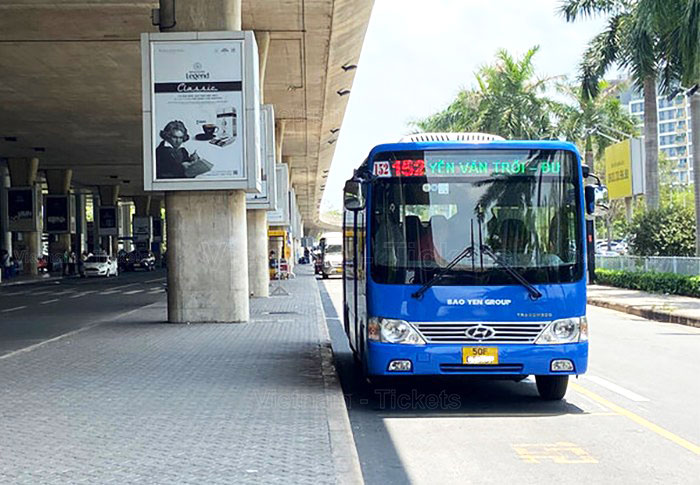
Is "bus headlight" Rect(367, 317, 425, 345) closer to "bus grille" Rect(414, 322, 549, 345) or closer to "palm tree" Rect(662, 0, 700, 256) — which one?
"bus grille" Rect(414, 322, 549, 345)

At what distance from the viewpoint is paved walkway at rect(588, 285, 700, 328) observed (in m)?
23.5

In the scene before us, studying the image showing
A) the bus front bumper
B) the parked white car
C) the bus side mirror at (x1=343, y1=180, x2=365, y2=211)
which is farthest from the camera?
the parked white car

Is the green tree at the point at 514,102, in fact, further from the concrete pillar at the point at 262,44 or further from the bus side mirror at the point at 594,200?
the bus side mirror at the point at 594,200

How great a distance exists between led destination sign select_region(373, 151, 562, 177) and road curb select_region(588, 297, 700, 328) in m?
12.4

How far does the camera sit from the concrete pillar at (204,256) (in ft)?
68.3

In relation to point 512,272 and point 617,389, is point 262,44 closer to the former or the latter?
point 617,389

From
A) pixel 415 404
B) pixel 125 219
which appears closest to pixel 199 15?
pixel 415 404

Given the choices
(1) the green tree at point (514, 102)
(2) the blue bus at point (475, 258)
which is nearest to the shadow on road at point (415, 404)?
(2) the blue bus at point (475, 258)

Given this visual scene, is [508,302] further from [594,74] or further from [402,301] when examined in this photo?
[594,74]

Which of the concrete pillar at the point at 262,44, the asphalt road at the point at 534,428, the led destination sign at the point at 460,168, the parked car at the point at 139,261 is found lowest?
the asphalt road at the point at 534,428

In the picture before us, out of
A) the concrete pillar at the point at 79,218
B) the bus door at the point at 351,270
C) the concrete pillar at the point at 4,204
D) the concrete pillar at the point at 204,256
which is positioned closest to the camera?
the bus door at the point at 351,270

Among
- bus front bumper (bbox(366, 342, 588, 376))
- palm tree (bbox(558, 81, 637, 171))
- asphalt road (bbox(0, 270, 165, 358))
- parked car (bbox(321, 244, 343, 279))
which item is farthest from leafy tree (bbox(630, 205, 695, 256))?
bus front bumper (bbox(366, 342, 588, 376))

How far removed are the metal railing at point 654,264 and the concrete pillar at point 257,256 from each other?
13341 millimetres

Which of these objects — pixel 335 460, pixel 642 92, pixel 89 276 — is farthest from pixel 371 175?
pixel 89 276
